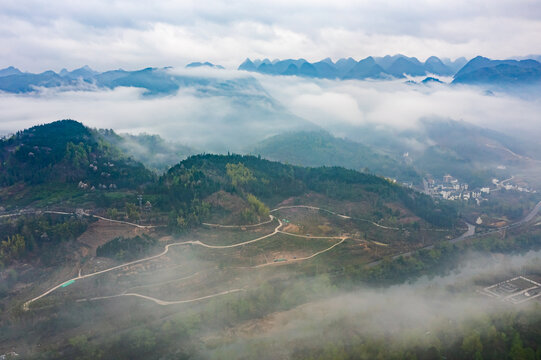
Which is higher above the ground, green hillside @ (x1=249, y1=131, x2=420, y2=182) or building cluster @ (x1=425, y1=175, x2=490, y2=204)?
green hillside @ (x1=249, y1=131, x2=420, y2=182)

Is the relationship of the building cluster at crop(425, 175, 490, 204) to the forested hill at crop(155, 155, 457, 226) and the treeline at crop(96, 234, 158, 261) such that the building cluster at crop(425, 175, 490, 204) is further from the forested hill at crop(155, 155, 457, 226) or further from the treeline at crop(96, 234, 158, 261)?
the treeline at crop(96, 234, 158, 261)

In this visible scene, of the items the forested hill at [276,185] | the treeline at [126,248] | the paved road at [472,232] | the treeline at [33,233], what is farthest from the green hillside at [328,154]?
the treeline at [33,233]

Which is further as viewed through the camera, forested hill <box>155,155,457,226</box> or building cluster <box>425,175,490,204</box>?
building cluster <box>425,175,490,204</box>

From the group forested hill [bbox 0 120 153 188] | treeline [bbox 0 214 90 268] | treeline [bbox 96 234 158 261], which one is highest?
forested hill [bbox 0 120 153 188]

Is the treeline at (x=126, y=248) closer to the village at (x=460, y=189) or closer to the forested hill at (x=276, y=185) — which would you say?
the forested hill at (x=276, y=185)

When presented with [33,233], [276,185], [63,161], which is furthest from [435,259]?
[63,161]

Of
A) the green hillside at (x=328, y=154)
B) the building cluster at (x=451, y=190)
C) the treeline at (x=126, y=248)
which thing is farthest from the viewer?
the green hillside at (x=328, y=154)

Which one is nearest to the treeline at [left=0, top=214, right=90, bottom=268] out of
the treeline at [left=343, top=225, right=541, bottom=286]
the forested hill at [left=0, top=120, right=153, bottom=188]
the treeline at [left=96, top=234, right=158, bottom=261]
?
the treeline at [left=96, top=234, right=158, bottom=261]
